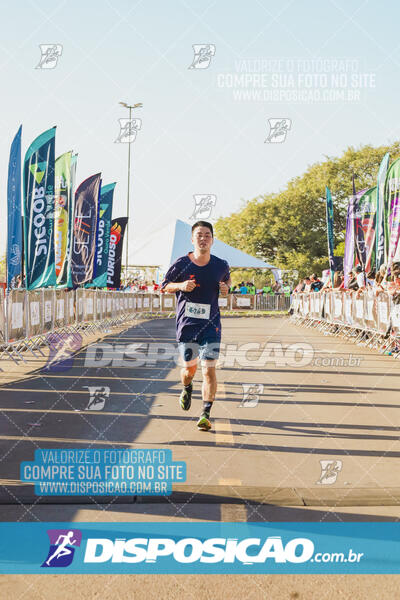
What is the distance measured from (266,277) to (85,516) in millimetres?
65228

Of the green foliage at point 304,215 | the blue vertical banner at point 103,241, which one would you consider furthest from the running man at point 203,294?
the green foliage at point 304,215

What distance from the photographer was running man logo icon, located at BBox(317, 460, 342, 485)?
5.43 m

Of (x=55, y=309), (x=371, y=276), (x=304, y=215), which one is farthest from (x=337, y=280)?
(x=304, y=215)

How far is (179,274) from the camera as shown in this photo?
7.93 metres

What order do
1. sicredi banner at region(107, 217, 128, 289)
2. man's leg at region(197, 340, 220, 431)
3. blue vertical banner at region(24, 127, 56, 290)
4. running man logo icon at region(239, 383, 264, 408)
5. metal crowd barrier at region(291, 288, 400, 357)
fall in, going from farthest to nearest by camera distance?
sicredi banner at region(107, 217, 128, 289)
metal crowd barrier at region(291, 288, 400, 357)
blue vertical banner at region(24, 127, 56, 290)
running man logo icon at region(239, 383, 264, 408)
man's leg at region(197, 340, 220, 431)

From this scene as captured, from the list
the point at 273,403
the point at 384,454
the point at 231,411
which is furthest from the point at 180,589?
the point at 273,403

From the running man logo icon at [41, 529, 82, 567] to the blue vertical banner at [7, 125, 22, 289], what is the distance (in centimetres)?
1140

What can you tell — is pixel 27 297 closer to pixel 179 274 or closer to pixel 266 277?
pixel 179 274

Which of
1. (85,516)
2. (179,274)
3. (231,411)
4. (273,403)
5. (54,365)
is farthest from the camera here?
(54,365)

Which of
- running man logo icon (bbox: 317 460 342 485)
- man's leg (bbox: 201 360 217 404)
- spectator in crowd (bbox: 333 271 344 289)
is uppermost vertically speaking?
spectator in crowd (bbox: 333 271 344 289)

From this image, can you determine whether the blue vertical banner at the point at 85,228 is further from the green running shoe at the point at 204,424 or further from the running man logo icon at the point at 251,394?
the green running shoe at the point at 204,424

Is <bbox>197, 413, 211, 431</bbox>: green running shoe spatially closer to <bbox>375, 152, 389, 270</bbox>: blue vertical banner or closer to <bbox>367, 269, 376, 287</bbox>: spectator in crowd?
<bbox>375, 152, 389, 270</bbox>: blue vertical banner

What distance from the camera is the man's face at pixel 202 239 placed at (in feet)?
25.6

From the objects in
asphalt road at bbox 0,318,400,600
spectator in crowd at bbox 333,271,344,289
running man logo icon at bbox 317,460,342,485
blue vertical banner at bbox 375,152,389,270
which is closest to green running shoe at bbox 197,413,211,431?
asphalt road at bbox 0,318,400,600
